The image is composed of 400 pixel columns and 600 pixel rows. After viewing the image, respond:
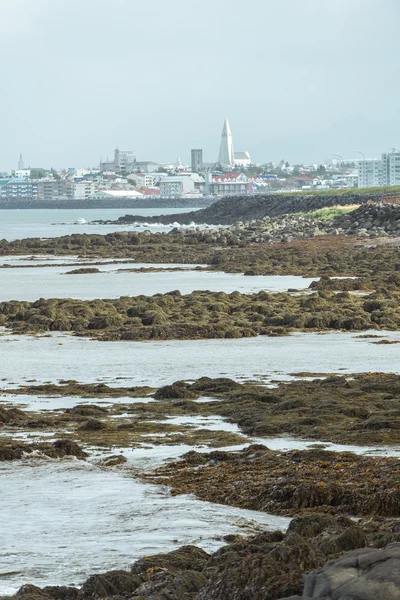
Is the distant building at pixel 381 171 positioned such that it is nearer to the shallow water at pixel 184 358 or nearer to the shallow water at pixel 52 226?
the shallow water at pixel 52 226

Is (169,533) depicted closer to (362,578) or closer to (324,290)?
(362,578)

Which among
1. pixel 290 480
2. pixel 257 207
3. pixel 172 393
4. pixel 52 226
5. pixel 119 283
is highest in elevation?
pixel 290 480

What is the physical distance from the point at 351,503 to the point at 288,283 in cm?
2270

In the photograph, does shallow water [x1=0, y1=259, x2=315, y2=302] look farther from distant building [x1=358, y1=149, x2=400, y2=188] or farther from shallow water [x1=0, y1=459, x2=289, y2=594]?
distant building [x1=358, y1=149, x2=400, y2=188]

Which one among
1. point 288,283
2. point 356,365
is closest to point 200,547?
point 356,365

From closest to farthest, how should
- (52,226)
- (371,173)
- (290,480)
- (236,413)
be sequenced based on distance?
(290,480) → (236,413) → (52,226) → (371,173)

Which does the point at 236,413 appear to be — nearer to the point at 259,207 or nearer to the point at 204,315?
the point at 204,315

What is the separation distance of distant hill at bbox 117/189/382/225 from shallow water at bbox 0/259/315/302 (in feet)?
133

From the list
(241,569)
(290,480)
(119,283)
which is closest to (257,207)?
(119,283)

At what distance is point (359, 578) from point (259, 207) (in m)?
86.4

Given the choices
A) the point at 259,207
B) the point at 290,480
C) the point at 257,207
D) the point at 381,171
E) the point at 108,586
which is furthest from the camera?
the point at 381,171

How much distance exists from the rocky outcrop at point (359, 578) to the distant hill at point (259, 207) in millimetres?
69502

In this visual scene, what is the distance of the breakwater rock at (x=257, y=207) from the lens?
7931 cm

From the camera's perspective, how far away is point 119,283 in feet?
104
